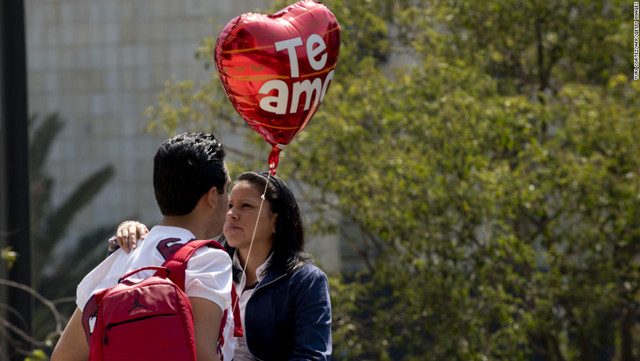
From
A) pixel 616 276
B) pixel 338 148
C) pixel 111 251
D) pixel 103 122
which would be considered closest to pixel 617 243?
pixel 616 276

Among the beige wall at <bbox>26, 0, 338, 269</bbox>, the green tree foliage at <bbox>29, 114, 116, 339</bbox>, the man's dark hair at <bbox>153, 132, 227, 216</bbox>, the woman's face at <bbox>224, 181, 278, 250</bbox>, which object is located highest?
the man's dark hair at <bbox>153, 132, 227, 216</bbox>

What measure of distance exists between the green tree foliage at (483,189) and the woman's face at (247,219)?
3.17 meters

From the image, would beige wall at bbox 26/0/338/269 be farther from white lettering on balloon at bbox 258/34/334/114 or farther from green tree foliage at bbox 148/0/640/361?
white lettering on balloon at bbox 258/34/334/114

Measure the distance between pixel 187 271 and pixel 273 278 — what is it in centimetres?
74

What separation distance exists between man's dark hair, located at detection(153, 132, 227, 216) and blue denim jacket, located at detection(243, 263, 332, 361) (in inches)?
23.9

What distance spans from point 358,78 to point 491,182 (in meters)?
1.71

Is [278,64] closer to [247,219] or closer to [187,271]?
[247,219]

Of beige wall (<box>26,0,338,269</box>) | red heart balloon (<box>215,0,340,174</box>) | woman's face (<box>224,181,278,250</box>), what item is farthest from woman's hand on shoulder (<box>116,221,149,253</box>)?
beige wall (<box>26,0,338,269</box>)

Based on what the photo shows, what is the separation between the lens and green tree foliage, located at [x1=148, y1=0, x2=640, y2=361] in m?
6.26

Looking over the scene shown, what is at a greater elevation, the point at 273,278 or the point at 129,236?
the point at 129,236

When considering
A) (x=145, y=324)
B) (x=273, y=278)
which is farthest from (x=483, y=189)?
(x=145, y=324)

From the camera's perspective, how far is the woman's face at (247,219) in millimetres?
3018

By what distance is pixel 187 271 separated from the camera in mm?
2186

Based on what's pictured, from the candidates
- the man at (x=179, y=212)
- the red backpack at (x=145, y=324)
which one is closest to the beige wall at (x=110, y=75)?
the man at (x=179, y=212)
